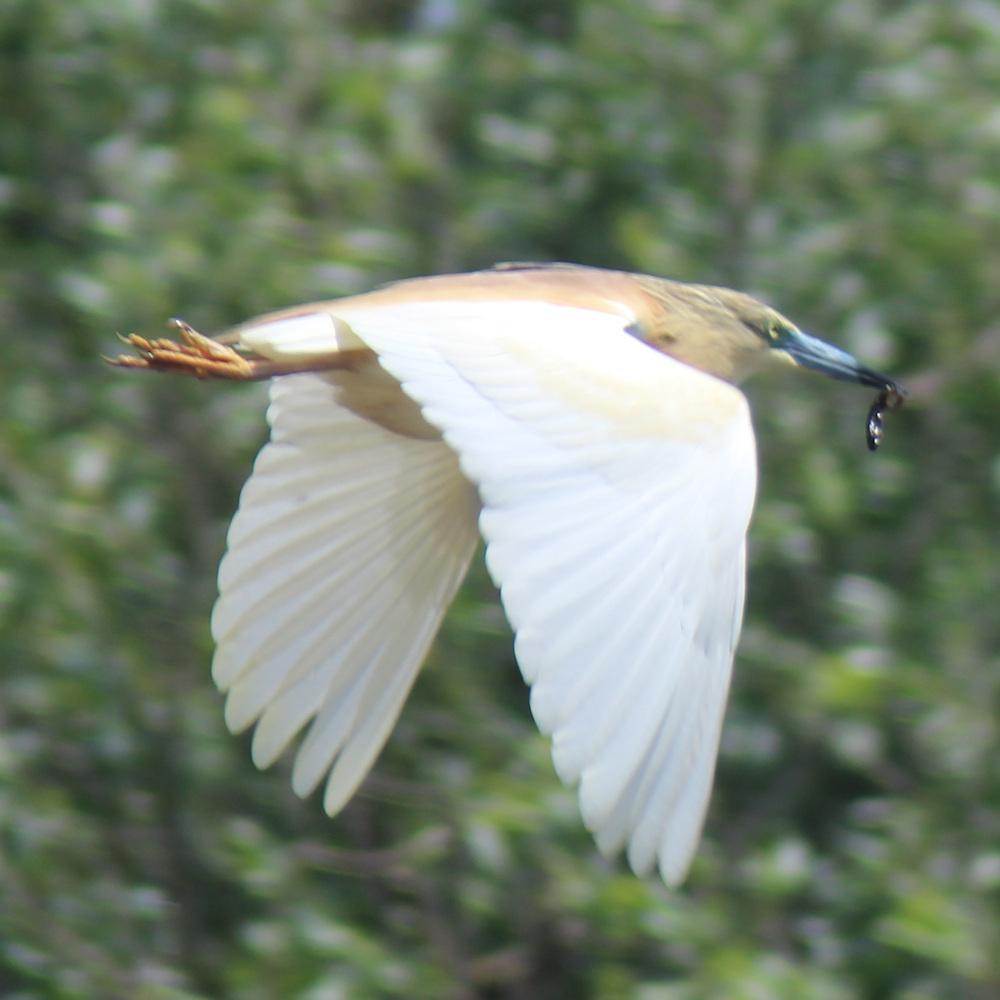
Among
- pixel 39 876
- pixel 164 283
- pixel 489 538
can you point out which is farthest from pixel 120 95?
pixel 489 538

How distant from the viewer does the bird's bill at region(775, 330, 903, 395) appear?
3131 millimetres

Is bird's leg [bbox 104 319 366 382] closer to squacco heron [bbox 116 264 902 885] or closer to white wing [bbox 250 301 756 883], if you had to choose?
squacco heron [bbox 116 264 902 885]

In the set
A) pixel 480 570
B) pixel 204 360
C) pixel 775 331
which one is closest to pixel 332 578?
pixel 204 360

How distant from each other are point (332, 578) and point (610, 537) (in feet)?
2.68

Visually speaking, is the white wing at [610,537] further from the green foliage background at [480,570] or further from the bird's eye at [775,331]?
the green foliage background at [480,570]

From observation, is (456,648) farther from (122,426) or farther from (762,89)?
(762,89)

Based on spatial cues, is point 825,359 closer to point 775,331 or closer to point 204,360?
point 775,331

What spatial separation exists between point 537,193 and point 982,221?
800 millimetres

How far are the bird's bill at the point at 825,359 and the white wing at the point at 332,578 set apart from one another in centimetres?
55

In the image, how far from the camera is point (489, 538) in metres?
2.06

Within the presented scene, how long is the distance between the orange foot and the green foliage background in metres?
0.68

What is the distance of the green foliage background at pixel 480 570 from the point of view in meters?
3.26

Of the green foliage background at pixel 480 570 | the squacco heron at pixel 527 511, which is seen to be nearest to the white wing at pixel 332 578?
the squacco heron at pixel 527 511

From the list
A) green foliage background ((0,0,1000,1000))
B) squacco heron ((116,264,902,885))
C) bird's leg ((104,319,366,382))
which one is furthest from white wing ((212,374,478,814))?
green foliage background ((0,0,1000,1000))
